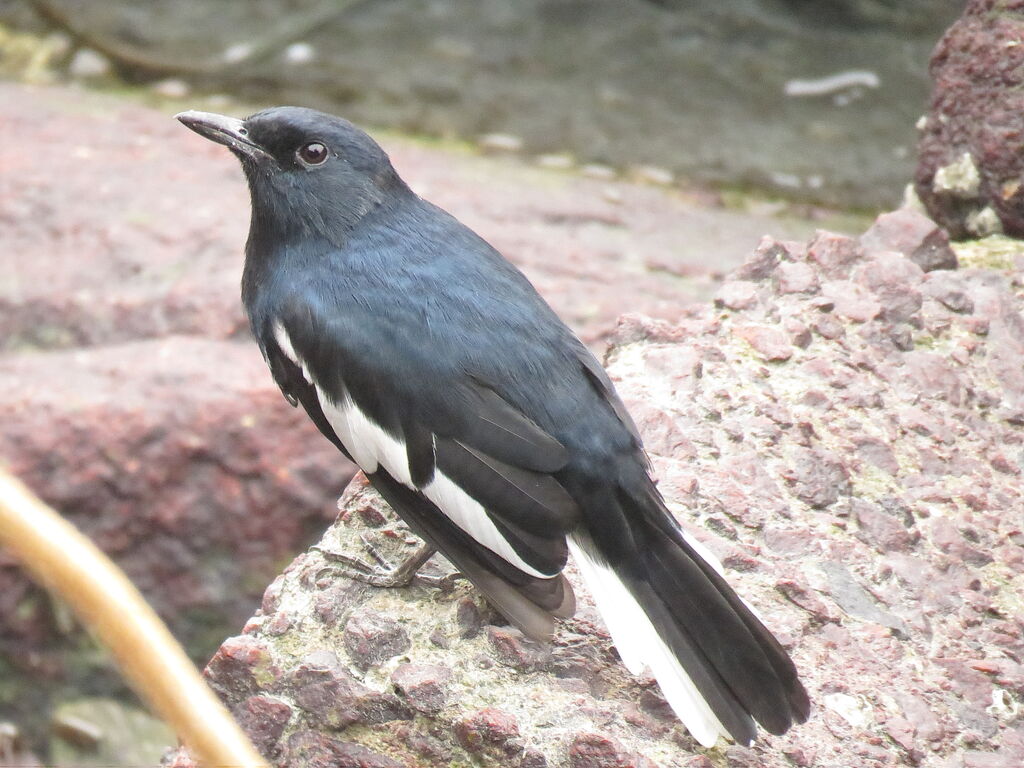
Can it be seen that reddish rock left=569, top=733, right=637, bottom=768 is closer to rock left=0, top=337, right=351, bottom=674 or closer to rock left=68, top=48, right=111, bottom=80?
rock left=0, top=337, right=351, bottom=674

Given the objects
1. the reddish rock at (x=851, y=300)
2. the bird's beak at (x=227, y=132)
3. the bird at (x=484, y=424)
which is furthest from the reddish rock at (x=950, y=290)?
the bird's beak at (x=227, y=132)

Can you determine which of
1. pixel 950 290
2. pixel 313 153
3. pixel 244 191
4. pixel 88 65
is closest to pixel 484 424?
pixel 313 153

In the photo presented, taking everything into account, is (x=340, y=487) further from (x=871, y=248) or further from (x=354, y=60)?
(x=354, y=60)

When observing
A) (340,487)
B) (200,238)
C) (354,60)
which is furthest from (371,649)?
(354,60)

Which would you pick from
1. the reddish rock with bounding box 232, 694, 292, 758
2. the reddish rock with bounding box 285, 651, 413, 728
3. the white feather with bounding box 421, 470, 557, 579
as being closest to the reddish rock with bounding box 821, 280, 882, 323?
the white feather with bounding box 421, 470, 557, 579

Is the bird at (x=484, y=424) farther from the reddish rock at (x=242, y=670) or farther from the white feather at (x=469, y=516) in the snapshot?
→ the reddish rock at (x=242, y=670)
